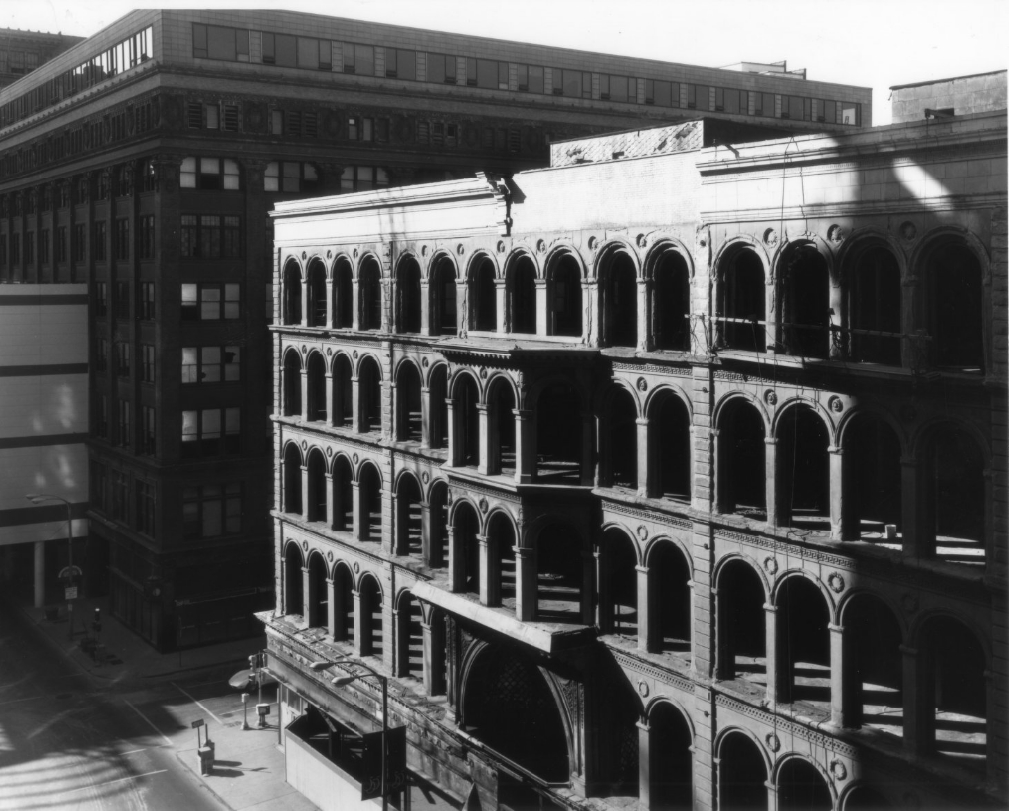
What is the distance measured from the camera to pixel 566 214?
35250 mm

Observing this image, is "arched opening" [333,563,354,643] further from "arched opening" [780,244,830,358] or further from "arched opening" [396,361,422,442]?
"arched opening" [780,244,830,358]

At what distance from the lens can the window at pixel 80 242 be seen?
79.3 meters

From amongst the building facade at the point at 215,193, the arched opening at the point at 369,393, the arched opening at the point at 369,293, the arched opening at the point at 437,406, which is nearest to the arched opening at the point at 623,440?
the arched opening at the point at 437,406

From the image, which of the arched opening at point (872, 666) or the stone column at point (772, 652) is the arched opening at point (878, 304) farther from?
the stone column at point (772, 652)

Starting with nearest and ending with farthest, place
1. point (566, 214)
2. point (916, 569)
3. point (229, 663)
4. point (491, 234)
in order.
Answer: point (916, 569) < point (566, 214) < point (491, 234) < point (229, 663)

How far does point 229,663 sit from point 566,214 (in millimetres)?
40581

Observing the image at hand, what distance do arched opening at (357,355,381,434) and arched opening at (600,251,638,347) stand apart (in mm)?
13960

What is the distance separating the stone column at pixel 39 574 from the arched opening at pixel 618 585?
174ft

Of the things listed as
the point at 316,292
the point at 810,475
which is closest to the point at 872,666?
the point at 810,475

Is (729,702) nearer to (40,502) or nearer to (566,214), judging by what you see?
(566,214)

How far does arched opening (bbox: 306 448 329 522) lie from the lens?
50719mm

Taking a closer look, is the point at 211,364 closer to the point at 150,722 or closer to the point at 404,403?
the point at 150,722

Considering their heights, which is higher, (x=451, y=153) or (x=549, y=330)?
(x=451, y=153)

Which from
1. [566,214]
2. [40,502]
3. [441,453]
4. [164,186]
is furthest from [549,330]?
[40,502]
